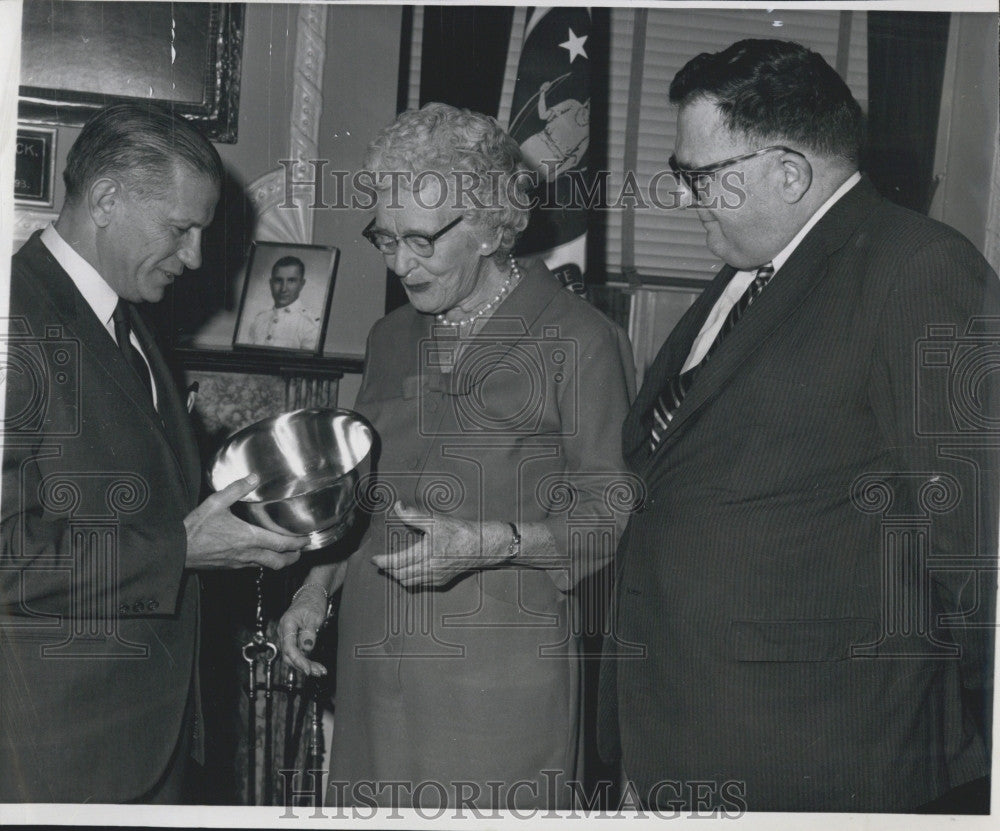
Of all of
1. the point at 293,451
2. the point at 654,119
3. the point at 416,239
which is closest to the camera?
the point at 416,239

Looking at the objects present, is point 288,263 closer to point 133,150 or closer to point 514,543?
point 133,150

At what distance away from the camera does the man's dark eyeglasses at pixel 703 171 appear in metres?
1.53

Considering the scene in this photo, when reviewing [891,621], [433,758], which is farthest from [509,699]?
[891,621]

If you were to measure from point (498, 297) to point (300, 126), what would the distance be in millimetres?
827

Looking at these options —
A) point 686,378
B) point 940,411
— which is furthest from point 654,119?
point 940,411

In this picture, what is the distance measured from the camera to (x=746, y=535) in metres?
1.48

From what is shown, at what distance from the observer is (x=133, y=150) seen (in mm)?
1778

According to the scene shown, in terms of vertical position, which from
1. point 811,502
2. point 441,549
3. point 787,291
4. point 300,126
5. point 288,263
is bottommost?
point 441,549

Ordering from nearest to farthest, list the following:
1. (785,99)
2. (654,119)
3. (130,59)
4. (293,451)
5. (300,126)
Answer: (785,99) < (293,451) < (130,59) < (300,126) < (654,119)

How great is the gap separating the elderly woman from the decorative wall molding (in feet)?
2.13

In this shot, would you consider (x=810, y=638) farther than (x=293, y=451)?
No

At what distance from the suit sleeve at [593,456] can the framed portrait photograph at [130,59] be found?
1091mm

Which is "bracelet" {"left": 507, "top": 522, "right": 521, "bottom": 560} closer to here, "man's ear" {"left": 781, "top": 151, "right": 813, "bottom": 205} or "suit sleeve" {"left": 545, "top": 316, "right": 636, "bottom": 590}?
"suit sleeve" {"left": 545, "top": 316, "right": 636, "bottom": 590}

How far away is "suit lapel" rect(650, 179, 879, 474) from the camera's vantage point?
58.1 inches
